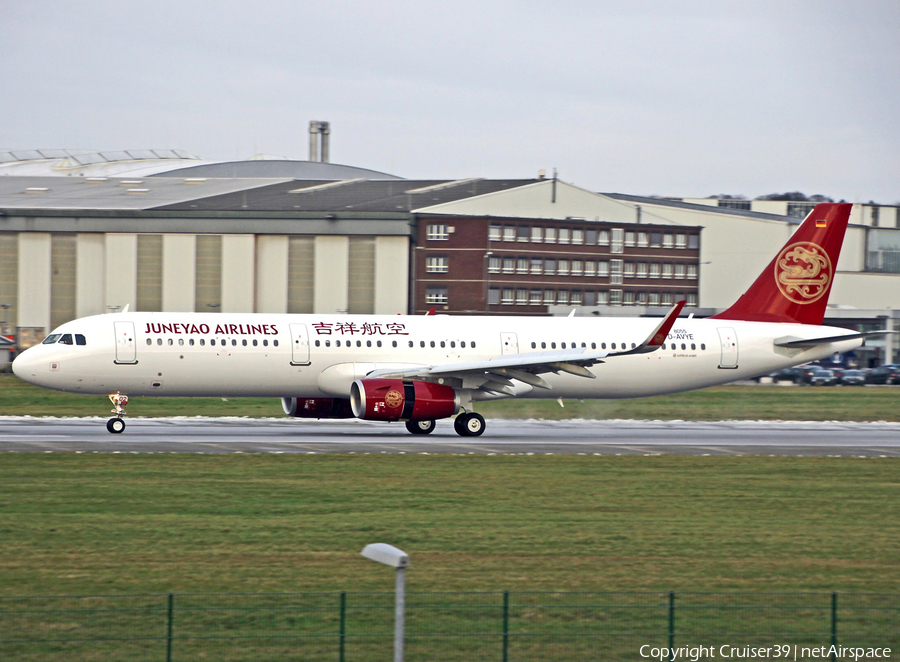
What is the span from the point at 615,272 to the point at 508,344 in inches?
2533

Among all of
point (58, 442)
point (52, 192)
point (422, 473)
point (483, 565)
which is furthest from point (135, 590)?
point (52, 192)

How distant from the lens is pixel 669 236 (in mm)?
108688

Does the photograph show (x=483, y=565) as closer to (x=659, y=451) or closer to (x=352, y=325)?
(x=659, y=451)

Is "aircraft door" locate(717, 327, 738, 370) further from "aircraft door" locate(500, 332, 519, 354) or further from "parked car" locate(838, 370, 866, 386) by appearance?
"parked car" locate(838, 370, 866, 386)

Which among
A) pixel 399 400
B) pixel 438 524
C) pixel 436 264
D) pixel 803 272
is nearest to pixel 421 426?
pixel 399 400

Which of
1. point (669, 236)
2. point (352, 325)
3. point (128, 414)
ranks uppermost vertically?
point (669, 236)

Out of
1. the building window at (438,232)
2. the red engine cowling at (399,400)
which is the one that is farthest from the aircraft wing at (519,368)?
the building window at (438,232)

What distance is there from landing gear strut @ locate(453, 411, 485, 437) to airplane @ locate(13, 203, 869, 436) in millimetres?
37

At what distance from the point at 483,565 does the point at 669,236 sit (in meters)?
94.0

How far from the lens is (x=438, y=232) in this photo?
92.6 metres

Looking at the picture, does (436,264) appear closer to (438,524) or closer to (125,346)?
(125,346)

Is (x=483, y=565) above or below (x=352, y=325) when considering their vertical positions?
below

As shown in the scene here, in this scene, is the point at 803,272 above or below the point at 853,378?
above

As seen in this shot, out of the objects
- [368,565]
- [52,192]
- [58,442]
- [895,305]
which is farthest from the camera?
[895,305]
